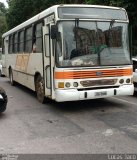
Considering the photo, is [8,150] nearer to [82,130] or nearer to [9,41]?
[82,130]

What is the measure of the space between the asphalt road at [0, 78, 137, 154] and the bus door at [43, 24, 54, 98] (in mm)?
703

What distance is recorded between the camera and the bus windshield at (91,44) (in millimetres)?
8992

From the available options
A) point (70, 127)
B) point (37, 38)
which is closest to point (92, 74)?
point (70, 127)

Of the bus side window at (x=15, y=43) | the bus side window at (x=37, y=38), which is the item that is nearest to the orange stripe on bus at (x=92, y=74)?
the bus side window at (x=37, y=38)

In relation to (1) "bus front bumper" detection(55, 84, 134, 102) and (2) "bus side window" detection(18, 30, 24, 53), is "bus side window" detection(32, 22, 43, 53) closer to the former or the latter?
(2) "bus side window" detection(18, 30, 24, 53)

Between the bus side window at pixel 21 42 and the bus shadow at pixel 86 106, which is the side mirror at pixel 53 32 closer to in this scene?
the bus shadow at pixel 86 106

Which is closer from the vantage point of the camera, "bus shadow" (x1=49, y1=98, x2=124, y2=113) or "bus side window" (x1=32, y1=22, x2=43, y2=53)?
"bus shadow" (x1=49, y1=98, x2=124, y2=113)

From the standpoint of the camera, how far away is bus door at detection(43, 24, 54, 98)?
372 inches

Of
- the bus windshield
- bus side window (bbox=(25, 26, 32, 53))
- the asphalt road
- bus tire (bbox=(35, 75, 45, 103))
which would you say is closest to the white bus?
the bus windshield

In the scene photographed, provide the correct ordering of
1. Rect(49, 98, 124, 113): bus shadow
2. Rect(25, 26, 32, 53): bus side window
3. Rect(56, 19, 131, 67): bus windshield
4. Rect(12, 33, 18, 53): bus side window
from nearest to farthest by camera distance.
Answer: Rect(56, 19, 131, 67): bus windshield
Rect(49, 98, 124, 113): bus shadow
Rect(25, 26, 32, 53): bus side window
Rect(12, 33, 18, 53): bus side window

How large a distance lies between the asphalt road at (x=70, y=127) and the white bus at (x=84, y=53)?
58 cm

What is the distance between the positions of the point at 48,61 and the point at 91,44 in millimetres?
1373

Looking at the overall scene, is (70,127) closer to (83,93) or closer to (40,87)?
(83,93)

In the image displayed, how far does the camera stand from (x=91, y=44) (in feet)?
30.4
